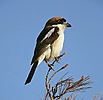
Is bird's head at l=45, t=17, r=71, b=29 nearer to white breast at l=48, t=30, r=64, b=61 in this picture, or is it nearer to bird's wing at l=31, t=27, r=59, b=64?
bird's wing at l=31, t=27, r=59, b=64

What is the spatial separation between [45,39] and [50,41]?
0.09 m

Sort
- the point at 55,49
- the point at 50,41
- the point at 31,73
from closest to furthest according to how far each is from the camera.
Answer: the point at 31,73, the point at 55,49, the point at 50,41

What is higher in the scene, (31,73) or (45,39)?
(45,39)

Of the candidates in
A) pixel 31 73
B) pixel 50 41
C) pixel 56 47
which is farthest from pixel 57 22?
pixel 31 73

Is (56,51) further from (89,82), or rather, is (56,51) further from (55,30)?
(89,82)

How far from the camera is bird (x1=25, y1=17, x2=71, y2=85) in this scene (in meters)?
3.58

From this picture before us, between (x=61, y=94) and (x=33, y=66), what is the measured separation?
1.56m

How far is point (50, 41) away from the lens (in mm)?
3807

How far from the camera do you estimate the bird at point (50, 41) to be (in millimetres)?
3579

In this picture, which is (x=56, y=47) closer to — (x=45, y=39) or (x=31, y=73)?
(x=45, y=39)

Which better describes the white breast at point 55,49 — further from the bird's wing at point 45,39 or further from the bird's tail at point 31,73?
the bird's tail at point 31,73

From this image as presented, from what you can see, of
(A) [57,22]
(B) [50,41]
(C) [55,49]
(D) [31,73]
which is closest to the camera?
(D) [31,73]

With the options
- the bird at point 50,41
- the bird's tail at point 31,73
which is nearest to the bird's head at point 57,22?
the bird at point 50,41

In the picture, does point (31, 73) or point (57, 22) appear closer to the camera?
point (31, 73)
